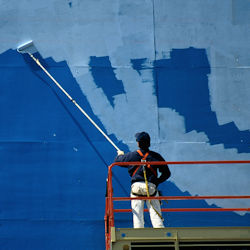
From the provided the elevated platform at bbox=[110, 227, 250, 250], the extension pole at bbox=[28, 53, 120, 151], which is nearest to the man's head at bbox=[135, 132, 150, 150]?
the elevated platform at bbox=[110, 227, 250, 250]

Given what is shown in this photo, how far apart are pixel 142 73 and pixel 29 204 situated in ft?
8.53

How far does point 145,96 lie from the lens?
27.9ft

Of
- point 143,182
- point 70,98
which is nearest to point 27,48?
point 70,98

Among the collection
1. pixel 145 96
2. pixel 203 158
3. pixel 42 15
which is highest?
pixel 42 15

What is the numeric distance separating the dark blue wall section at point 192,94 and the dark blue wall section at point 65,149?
0.05ft

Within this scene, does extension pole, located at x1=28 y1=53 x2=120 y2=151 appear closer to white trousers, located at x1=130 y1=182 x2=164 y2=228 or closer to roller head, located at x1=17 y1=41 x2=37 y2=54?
roller head, located at x1=17 y1=41 x2=37 y2=54

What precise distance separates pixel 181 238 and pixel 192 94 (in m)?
3.06

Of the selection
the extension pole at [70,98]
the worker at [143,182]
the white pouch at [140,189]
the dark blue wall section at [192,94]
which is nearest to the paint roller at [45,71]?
the extension pole at [70,98]

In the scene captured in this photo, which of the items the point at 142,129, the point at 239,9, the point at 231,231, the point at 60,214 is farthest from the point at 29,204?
the point at 239,9

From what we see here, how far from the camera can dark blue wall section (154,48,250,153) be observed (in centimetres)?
845

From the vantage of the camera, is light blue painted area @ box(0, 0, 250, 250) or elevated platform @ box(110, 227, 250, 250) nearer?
elevated platform @ box(110, 227, 250, 250)

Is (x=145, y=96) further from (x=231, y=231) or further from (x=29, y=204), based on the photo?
(x=231, y=231)

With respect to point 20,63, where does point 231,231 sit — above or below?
below

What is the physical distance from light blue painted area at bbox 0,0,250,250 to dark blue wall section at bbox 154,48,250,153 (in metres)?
0.02
